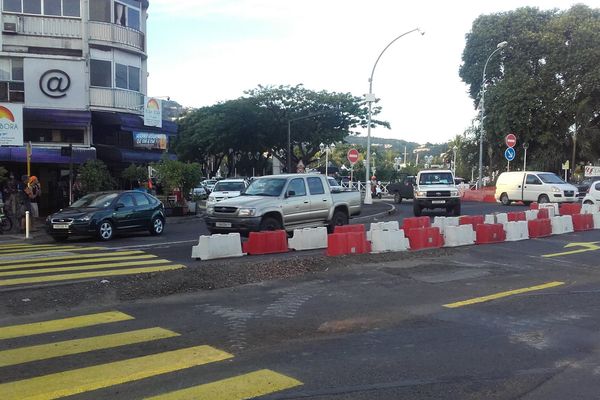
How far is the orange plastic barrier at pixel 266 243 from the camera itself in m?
12.4

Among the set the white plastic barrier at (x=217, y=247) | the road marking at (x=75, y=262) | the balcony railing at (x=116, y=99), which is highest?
the balcony railing at (x=116, y=99)

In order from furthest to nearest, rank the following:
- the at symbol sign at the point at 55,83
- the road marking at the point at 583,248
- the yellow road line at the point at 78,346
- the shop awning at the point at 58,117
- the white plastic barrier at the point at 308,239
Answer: the at symbol sign at the point at 55,83 → the shop awning at the point at 58,117 → the white plastic barrier at the point at 308,239 → the road marking at the point at 583,248 → the yellow road line at the point at 78,346

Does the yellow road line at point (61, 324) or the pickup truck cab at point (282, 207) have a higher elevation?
the pickup truck cab at point (282, 207)

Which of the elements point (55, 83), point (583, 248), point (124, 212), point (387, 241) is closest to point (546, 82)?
point (583, 248)

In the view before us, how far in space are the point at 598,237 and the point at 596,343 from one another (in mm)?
11118

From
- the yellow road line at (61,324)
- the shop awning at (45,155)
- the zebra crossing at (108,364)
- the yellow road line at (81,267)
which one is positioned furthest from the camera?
the shop awning at (45,155)

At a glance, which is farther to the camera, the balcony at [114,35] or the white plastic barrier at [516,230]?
the balcony at [114,35]

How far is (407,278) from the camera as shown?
31.9 ft

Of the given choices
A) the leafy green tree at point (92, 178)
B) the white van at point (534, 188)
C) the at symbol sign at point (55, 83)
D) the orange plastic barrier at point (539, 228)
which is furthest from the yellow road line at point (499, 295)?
the at symbol sign at point (55, 83)

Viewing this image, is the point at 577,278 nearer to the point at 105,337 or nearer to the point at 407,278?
the point at 407,278

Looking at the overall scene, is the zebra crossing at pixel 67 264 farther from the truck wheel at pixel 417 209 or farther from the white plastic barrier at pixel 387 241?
the truck wheel at pixel 417 209

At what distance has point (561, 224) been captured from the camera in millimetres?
16656

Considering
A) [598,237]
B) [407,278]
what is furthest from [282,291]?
[598,237]

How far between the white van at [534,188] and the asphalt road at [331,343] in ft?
65.3
